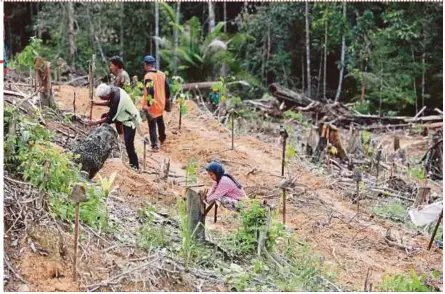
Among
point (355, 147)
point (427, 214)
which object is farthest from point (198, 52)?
point (427, 214)

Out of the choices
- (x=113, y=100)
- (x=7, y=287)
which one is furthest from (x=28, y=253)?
(x=113, y=100)

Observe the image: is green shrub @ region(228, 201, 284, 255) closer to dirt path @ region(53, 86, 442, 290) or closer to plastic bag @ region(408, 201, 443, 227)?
dirt path @ region(53, 86, 442, 290)

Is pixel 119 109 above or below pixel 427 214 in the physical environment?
above

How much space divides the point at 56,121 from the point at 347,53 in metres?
12.6

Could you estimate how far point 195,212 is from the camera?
4.50 meters

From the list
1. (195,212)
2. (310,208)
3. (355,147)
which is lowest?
(355,147)

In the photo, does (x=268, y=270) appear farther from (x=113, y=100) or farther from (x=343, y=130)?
(x=343, y=130)

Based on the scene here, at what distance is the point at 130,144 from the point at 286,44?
13265 millimetres

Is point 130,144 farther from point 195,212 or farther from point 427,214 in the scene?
point 427,214

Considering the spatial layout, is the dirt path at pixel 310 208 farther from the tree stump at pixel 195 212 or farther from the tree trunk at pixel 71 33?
the tree trunk at pixel 71 33

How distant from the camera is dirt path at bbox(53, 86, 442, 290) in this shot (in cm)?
539

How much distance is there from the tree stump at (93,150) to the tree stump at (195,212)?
1.33m

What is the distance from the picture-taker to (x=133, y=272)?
397cm

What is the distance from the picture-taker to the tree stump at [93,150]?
546 cm
